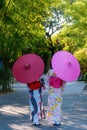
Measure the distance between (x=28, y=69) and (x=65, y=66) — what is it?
91 centimetres

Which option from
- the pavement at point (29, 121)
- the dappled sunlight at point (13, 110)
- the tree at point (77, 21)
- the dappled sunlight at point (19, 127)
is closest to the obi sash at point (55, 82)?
the pavement at point (29, 121)

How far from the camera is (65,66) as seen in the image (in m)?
10.1

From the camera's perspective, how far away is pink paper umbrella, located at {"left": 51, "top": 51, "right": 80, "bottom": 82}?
32.5 feet

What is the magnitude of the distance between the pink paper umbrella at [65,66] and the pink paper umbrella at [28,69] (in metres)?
Result: 0.39

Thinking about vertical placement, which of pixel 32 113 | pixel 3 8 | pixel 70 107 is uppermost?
pixel 3 8

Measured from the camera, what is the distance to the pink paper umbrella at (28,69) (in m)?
10.2

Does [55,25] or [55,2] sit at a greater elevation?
[55,2]

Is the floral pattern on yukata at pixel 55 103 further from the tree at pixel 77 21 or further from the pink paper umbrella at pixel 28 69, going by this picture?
the tree at pixel 77 21

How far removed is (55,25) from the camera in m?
53.8

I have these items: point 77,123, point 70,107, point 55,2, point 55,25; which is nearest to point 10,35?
point 55,2

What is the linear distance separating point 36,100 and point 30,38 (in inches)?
483

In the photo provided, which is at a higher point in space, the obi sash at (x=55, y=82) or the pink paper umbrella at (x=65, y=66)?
the pink paper umbrella at (x=65, y=66)

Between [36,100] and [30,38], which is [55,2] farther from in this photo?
[36,100]

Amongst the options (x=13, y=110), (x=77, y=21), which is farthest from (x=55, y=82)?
(x=77, y=21)
